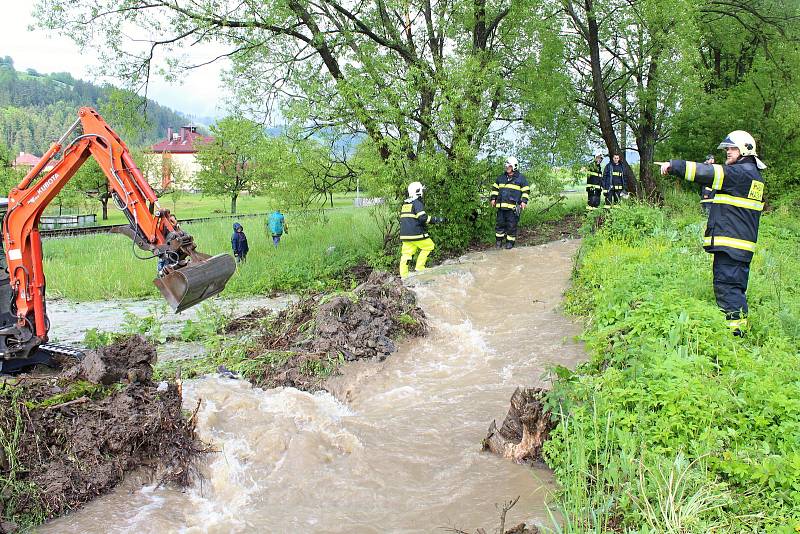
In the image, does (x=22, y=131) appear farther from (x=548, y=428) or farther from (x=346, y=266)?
(x=548, y=428)

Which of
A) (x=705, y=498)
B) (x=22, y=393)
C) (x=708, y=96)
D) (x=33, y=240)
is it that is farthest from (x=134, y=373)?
(x=708, y=96)

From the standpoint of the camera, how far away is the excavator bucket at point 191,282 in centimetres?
657

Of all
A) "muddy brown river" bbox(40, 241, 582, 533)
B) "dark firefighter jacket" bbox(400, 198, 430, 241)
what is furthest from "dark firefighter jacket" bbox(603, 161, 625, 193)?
"muddy brown river" bbox(40, 241, 582, 533)

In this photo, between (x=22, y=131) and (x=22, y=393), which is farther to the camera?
(x=22, y=131)

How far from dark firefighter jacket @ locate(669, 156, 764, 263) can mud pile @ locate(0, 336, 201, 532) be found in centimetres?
575

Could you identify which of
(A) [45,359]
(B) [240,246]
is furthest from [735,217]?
(B) [240,246]

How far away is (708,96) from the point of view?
70.1ft

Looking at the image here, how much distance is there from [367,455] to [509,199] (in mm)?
10203

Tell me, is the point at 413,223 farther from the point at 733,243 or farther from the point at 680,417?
the point at 680,417

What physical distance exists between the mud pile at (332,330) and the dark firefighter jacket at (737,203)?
4.26 m

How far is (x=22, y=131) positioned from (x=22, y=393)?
145m

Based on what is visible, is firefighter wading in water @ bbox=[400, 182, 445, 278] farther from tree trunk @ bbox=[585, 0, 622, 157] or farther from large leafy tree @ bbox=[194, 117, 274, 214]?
large leafy tree @ bbox=[194, 117, 274, 214]

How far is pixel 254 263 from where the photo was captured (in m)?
16.0

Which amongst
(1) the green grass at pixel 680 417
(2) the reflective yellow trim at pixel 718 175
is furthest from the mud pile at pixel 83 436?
(2) the reflective yellow trim at pixel 718 175
